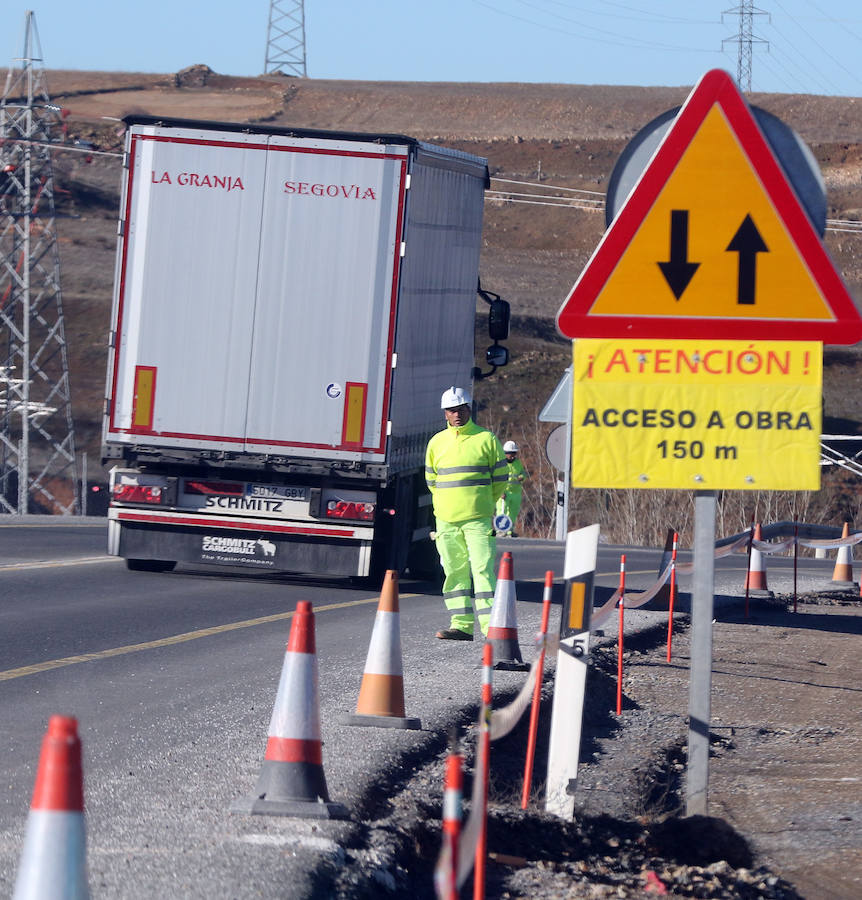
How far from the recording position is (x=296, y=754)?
576 centimetres

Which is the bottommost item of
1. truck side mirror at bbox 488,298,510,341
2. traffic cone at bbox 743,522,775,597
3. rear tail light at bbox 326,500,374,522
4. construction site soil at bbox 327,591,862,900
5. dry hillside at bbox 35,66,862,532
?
construction site soil at bbox 327,591,862,900

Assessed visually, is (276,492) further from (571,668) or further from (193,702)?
(571,668)

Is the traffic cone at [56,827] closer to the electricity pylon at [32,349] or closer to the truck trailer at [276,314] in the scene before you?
the truck trailer at [276,314]

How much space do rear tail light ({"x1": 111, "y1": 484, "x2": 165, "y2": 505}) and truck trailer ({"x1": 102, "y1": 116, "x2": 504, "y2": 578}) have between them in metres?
0.32

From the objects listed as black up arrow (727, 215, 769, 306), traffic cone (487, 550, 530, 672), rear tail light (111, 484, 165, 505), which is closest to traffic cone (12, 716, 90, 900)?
black up arrow (727, 215, 769, 306)

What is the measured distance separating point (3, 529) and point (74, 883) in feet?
58.1

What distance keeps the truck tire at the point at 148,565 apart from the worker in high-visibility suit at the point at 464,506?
5016mm

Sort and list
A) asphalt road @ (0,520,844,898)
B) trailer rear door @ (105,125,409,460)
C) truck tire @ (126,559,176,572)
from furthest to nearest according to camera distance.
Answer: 1. truck tire @ (126,559,176,572)
2. trailer rear door @ (105,125,409,460)
3. asphalt road @ (0,520,844,898)

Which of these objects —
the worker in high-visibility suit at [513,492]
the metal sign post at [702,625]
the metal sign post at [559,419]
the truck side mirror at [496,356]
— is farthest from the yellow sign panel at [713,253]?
the metal sign post at [559,419]

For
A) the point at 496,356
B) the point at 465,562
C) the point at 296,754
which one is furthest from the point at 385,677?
the point at 496,356

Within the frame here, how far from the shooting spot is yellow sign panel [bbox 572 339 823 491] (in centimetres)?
506

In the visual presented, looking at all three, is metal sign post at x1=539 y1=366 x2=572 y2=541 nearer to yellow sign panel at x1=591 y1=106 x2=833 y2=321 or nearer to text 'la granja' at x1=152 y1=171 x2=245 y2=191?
text 'la granja' at x1=152 y1=171 x2=245 y2=191

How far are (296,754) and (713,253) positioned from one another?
2384 mm

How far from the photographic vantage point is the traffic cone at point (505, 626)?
1012 cm
